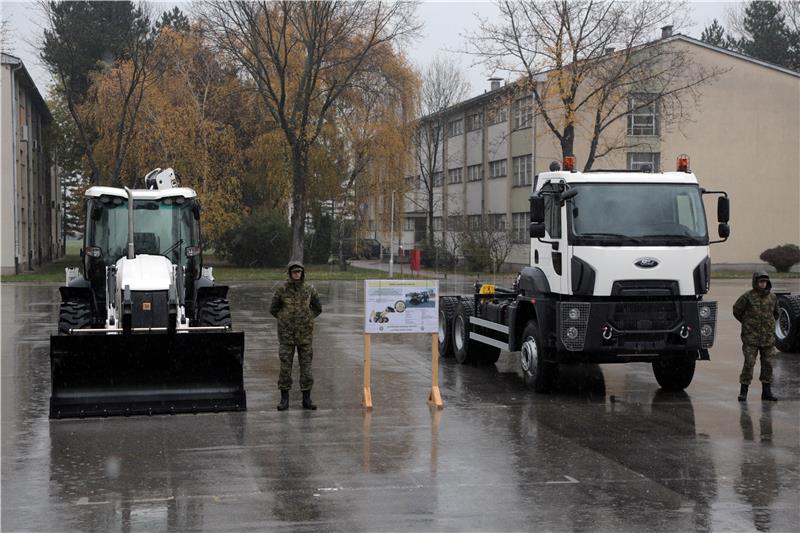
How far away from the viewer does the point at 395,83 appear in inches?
1955

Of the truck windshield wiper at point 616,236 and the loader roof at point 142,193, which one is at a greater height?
the loader roof at point 142,193

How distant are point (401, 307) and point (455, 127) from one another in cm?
5906

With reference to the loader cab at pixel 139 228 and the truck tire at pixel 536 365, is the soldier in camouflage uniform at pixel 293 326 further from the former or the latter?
the loader cab at pixel 139 228

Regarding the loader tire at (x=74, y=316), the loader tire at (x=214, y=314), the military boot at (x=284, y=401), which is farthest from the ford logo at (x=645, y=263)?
the loader tire at (x=74, y=316)

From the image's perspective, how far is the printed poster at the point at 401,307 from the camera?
41.7 ft

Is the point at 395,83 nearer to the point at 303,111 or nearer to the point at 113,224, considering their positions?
the point at 303,111

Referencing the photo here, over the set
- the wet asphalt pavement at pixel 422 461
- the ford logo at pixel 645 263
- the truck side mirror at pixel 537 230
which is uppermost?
the truck side mirror at pixel 537 230

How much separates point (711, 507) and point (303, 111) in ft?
141

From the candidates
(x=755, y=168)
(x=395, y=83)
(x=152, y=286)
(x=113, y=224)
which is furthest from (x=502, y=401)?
(x=755, y=168)

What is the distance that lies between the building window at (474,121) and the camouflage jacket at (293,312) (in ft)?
179

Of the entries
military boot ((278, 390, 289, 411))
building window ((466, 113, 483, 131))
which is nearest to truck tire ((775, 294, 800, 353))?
military boot ((278, 390, 289, 411))

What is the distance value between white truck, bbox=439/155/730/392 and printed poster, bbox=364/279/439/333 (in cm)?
164

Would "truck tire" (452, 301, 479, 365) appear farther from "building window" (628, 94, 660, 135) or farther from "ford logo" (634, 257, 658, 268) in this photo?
"building window" (628, 94, 660, 135)

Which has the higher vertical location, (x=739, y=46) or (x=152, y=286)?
(x=739, y=46)
